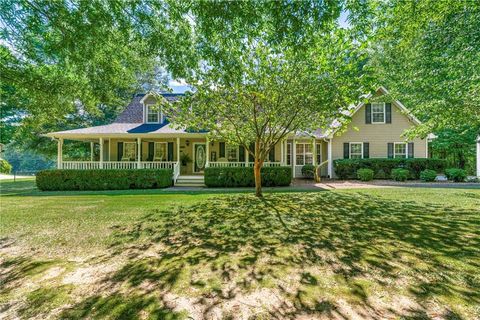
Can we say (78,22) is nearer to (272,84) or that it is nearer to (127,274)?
(127,274)

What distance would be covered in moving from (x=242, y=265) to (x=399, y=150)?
1818 centimetres

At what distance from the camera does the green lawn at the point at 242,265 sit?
265 centimetres

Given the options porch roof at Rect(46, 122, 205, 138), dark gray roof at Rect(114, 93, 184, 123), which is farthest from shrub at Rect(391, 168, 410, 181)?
dark gray roof at Rect(114, 93, 184, 123)

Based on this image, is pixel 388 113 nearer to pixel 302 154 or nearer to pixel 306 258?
pixel 302 154

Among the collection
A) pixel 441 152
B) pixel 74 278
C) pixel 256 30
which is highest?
pixel 256 30

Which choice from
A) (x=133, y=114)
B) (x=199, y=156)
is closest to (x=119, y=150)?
(x=133, y=114)

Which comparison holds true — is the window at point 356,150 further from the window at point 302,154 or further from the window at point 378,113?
the window at point 302,154

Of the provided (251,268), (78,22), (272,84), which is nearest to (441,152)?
(272,84)

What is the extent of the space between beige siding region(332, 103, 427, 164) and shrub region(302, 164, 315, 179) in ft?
7.15

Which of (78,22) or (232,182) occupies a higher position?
(78,22)

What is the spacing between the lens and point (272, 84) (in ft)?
26.6

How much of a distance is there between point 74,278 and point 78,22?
446 centimetres

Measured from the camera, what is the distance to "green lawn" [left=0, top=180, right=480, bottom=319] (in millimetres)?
2648

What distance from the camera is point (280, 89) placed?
8.17m
